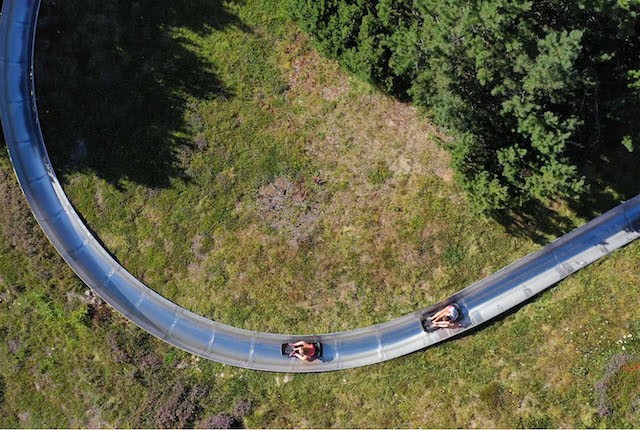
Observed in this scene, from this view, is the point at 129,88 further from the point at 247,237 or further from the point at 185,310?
the point at 185,310

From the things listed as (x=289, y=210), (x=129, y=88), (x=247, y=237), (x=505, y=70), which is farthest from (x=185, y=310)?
(x=505, y=70)

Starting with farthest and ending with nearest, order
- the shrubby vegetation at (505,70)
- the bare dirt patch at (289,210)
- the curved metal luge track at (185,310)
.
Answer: the bare dirt patch at (289,210)
the curved metal luge track at (185,310)
the shrubby vegetation at (505,70)

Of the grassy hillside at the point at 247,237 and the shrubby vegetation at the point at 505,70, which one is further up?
the shrubby vegetation at the point at 505,70

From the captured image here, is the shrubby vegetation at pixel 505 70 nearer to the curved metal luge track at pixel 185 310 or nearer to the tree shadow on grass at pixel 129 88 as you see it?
the curved metal luge track at pixel 185 310

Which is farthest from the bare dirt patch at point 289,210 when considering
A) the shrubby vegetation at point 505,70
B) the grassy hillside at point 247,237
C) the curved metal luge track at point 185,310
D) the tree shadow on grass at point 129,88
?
the shrubby vegetation at point 505,70

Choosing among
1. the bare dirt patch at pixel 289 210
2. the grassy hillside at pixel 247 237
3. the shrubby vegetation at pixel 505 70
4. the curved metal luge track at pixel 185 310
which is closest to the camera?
the shrubby vegetation at pixel 505 70
